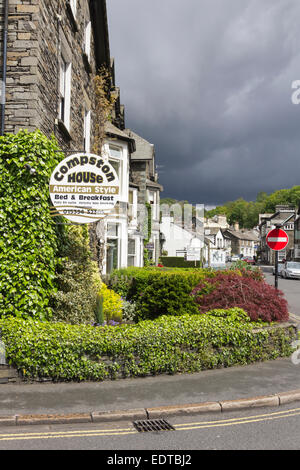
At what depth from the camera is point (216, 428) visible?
17.2 ft

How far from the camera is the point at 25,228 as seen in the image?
798 centimetres

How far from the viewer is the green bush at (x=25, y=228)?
779 cm

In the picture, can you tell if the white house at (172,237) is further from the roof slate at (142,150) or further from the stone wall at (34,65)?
the stone wall at (34,65)

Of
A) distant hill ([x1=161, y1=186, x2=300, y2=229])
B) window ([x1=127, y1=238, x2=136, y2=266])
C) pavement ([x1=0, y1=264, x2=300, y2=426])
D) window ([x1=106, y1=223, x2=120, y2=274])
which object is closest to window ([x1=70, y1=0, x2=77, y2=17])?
window ([x1=106, y1=223, x2=120, y2=274])

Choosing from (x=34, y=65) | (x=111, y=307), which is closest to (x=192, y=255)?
(x=111, y=307)

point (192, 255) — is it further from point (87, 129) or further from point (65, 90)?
point (65, 90)

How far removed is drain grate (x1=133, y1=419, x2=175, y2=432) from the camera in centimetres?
521

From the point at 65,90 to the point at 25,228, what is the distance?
17.9 feet

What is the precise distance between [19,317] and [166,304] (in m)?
4.07

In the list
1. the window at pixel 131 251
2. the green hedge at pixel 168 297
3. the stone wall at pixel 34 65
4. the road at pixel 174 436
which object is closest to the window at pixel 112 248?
the window at pixel 131 251

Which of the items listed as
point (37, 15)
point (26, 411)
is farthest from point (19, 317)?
point (37, 15)

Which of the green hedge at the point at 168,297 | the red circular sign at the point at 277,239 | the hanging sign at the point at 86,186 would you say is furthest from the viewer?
the red circular sign at the point at 277,239

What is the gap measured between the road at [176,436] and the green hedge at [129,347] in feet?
5.02

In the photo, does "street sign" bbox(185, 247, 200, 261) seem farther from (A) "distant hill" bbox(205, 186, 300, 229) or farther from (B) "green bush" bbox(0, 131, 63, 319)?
(A) "distant hill" bbox(205, 186, 300, 229)
